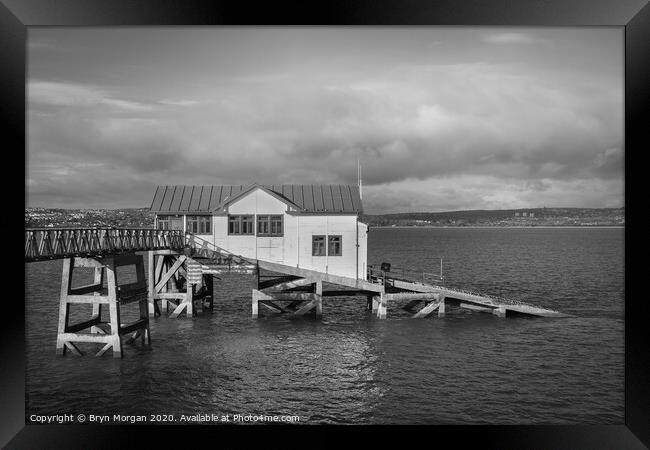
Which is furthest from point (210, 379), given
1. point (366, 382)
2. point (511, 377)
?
point (511, 377)

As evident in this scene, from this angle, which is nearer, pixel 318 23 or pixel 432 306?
pixel 318 23

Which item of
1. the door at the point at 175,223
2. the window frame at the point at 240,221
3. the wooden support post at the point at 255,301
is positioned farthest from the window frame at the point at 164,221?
the wooden support post at the point at 255,301

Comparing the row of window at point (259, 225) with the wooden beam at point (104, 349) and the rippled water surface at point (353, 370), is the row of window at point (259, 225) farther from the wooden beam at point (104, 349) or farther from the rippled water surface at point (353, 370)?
the wooden beam at point (104, 349)

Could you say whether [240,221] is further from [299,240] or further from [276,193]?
[299,240]

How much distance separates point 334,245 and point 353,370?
38.7 ft

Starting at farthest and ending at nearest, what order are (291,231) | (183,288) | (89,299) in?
(183,288) < (291,231) < (89,299)

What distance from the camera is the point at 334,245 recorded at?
32.2 meters

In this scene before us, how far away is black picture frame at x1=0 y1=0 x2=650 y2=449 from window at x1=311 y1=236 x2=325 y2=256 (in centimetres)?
2020

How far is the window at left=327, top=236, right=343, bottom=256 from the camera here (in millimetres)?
32188

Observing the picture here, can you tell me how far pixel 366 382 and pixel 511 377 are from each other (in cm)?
594

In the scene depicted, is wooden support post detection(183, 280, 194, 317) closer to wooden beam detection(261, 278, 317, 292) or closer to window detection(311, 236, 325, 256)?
wooden beam detection(261, 278, 317, 292)

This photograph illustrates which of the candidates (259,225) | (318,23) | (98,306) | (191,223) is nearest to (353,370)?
(98,306)

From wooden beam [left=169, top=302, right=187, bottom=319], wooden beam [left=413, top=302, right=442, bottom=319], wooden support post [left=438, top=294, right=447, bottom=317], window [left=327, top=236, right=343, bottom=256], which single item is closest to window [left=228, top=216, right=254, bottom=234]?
window [left=327, top=236, right=343, bottom=256]

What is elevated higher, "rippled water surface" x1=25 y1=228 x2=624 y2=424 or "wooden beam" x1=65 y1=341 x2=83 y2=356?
"wooden beam" x1=65 y1=341 x2=83 y2=356
